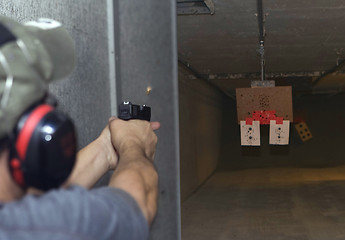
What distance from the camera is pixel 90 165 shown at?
3.10 ft

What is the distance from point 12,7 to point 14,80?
1.91ft

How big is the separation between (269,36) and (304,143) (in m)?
7.69

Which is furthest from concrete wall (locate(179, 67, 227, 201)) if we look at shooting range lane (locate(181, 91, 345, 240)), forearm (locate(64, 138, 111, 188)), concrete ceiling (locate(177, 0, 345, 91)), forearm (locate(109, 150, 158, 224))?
forearm (locate(109, 150, 158, 224))

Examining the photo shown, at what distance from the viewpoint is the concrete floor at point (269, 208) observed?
4.20 metres

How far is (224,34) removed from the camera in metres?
4.43

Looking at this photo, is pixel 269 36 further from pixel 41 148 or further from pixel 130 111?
pixel 41 148

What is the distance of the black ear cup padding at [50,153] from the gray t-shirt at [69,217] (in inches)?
1.0

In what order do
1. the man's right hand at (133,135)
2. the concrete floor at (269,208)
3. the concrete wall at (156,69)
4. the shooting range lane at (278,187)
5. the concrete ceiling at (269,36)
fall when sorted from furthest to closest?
the shooting range lane at (278,187)
the concrete floor at (269,208)
the concrete ceiling at (269,36)
the concrete wall at (156,69)
the man's right hand at (133,135)

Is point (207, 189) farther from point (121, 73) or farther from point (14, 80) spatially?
point (14, 80)

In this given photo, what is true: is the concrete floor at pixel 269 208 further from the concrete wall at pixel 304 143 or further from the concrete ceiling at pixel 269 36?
the concrete wall at pixel 304 143

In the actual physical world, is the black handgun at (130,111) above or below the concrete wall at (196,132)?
above

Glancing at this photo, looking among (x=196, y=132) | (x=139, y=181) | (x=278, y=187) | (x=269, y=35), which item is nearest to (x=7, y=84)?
(x=139, y=181)

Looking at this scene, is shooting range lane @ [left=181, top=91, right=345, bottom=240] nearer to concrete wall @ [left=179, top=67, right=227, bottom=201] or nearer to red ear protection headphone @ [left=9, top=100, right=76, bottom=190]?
concrete wall @ [left=179, top=67, right=227, bottom=201]

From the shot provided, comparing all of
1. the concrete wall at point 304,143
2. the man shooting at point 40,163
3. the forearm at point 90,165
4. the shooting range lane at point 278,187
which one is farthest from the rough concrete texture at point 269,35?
the concrete wall at point 304,143
